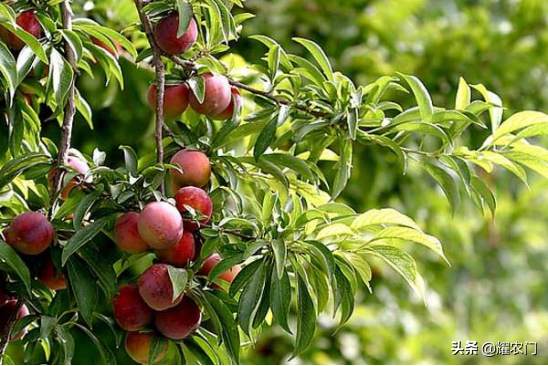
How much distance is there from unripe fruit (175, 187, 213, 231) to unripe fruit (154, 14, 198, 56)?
0.10 meters

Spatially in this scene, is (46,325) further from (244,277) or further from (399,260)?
(399,260)

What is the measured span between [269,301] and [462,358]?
4.92ft

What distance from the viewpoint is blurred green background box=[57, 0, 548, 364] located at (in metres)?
1.69

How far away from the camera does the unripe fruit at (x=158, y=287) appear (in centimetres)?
66

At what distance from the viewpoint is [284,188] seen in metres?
0.83

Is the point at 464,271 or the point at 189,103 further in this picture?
the point at 464,271

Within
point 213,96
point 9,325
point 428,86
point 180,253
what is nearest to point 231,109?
point 213,96

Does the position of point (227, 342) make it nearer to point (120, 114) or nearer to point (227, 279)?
point (227, 279)

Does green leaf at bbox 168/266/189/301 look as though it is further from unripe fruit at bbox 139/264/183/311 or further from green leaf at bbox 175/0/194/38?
green leaf at bbox 175/0/194/38

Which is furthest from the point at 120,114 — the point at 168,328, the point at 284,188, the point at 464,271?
the point at 464,271

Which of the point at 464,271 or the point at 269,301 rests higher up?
the point at 269,301

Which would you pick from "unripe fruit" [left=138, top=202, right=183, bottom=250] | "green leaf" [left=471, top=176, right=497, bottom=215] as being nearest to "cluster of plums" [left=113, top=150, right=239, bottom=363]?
"unripe fruit" [left=138, top=202, right=183, bottom=250]

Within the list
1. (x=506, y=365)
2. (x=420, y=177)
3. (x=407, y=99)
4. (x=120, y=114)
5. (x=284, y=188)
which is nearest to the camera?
(x=284, y=188)

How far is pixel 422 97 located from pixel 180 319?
0.26 m
